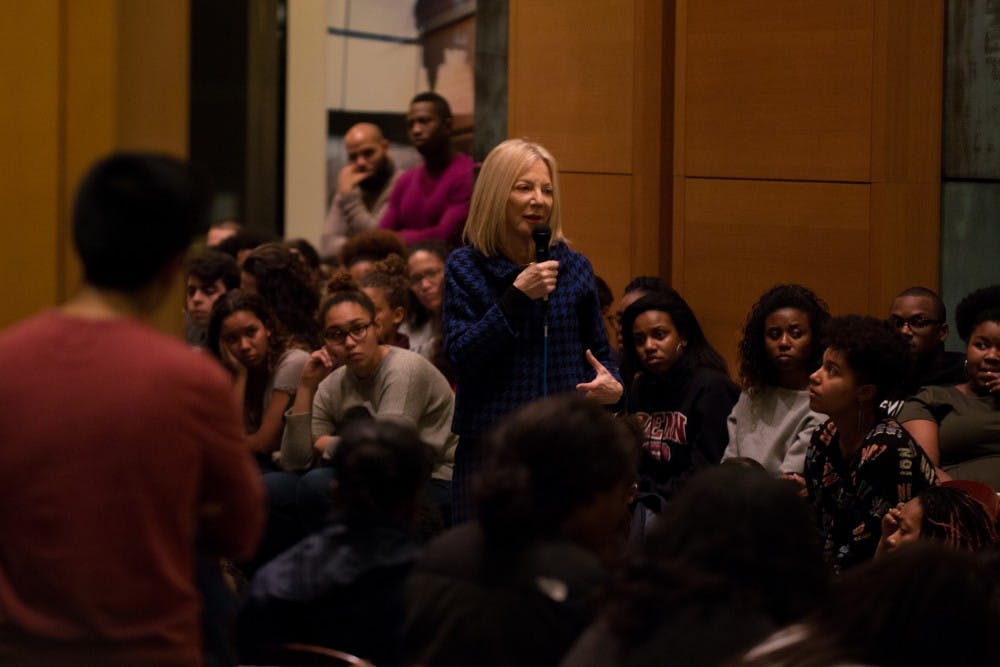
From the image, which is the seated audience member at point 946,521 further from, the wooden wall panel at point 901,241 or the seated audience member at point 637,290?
the wooden wall panel at point 901,241

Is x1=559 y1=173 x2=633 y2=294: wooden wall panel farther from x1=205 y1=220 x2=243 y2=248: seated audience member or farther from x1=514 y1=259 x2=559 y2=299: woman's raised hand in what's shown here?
x1=514 y1=259 x2=559 y2=299: woman's raised hand

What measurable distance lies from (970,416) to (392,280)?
7.42 feet

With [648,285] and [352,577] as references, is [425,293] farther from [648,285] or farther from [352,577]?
[352,577]

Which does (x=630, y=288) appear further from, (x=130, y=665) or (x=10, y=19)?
(x=130, y=665)

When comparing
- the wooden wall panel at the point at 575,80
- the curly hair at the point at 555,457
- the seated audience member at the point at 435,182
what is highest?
the wooden wall panel at the point at 575,80

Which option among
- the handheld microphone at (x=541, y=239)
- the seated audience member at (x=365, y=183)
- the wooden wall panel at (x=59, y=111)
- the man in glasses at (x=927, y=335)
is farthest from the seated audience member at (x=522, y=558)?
the seated audience member at (x=365, y=183)

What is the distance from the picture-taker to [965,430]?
490cm

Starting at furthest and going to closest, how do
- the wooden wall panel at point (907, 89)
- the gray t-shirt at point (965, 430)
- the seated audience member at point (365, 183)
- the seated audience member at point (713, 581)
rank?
the seated audience member at point (365, 183), the wooden wall panel at point (907, 89), the gray t-shirt at point (965, 430), the seated audience member at point (713, 581)

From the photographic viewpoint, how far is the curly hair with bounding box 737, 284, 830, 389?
503 centimetres

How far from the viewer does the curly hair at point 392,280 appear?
5914 millimetres

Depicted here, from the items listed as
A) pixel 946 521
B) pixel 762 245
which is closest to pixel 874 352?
pixel 946 521

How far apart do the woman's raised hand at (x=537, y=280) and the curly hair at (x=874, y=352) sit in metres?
1.03

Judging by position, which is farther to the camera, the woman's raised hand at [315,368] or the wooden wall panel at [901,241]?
the wooden wall panel at [901,241]

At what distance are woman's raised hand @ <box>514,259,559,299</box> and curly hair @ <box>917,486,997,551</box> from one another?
1036mm
